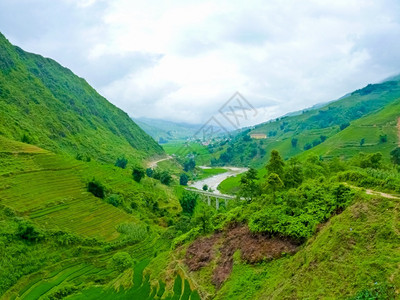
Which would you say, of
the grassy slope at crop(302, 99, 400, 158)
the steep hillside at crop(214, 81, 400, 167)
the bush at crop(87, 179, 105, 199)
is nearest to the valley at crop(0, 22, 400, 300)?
the bush at crop(87, 179, 105, 199)

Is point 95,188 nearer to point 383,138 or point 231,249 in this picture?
point 231,249

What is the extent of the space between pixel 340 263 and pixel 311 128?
167171mm

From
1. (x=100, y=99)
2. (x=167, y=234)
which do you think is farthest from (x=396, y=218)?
(x=100, y=99)

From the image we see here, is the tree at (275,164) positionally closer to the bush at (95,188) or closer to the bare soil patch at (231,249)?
the bare soil patch at (231,249)

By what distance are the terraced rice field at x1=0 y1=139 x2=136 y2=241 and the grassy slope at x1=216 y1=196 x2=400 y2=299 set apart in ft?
92.9

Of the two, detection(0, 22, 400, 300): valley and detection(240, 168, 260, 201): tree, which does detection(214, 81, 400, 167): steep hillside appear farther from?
detection(240, 168, 260, 201): tree

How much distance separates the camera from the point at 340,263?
14.6m

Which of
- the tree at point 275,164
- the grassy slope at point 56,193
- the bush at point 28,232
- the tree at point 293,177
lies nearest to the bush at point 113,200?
the grassy slope at point 56,193

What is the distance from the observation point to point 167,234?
40.8m

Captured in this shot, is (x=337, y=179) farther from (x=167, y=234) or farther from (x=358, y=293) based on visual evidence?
(x=167, y=234)

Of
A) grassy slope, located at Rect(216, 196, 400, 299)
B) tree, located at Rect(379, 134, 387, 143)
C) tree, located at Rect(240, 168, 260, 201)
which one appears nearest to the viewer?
grassy slope, located at Rect(216, 196, 400, 299)

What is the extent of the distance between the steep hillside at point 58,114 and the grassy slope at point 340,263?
69.1m

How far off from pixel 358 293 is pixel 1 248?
115ft

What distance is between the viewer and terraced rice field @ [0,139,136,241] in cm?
4006
